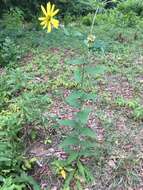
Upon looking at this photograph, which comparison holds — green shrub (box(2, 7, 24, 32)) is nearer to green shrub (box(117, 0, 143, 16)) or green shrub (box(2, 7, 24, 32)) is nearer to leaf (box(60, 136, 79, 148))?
green shrub (box(117, 0, 143, 16))

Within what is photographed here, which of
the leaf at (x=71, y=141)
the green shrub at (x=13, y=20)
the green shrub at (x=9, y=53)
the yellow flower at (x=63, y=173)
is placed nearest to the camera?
the leaf at (x=71, y=141)

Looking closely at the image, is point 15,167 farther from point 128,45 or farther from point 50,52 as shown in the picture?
point 128,45

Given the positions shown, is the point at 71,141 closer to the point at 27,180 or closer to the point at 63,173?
the point at 63,173

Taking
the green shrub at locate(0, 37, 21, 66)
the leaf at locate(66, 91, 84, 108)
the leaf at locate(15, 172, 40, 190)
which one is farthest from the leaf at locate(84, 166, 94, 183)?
the green shrub at locate(0, 37, 21, 66)

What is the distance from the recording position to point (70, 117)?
167 inches

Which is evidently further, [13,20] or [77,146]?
[13,20]

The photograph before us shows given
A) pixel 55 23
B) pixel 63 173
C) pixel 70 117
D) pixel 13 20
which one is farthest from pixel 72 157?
pixel 13 20

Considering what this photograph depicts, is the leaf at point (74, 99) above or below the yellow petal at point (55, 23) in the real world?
below

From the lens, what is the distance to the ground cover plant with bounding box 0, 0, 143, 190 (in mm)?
3418

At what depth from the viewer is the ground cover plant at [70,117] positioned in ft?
11.2

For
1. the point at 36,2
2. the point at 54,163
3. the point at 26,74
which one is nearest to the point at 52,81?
the point at 26,74

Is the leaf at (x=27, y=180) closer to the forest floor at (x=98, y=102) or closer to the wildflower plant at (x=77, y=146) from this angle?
the forest floor at (x=98, y=102)

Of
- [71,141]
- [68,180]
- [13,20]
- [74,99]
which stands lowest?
[13,20]

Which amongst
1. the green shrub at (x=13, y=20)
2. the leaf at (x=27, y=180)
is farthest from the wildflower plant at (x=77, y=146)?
the green shrub at (x=13, y=20)
